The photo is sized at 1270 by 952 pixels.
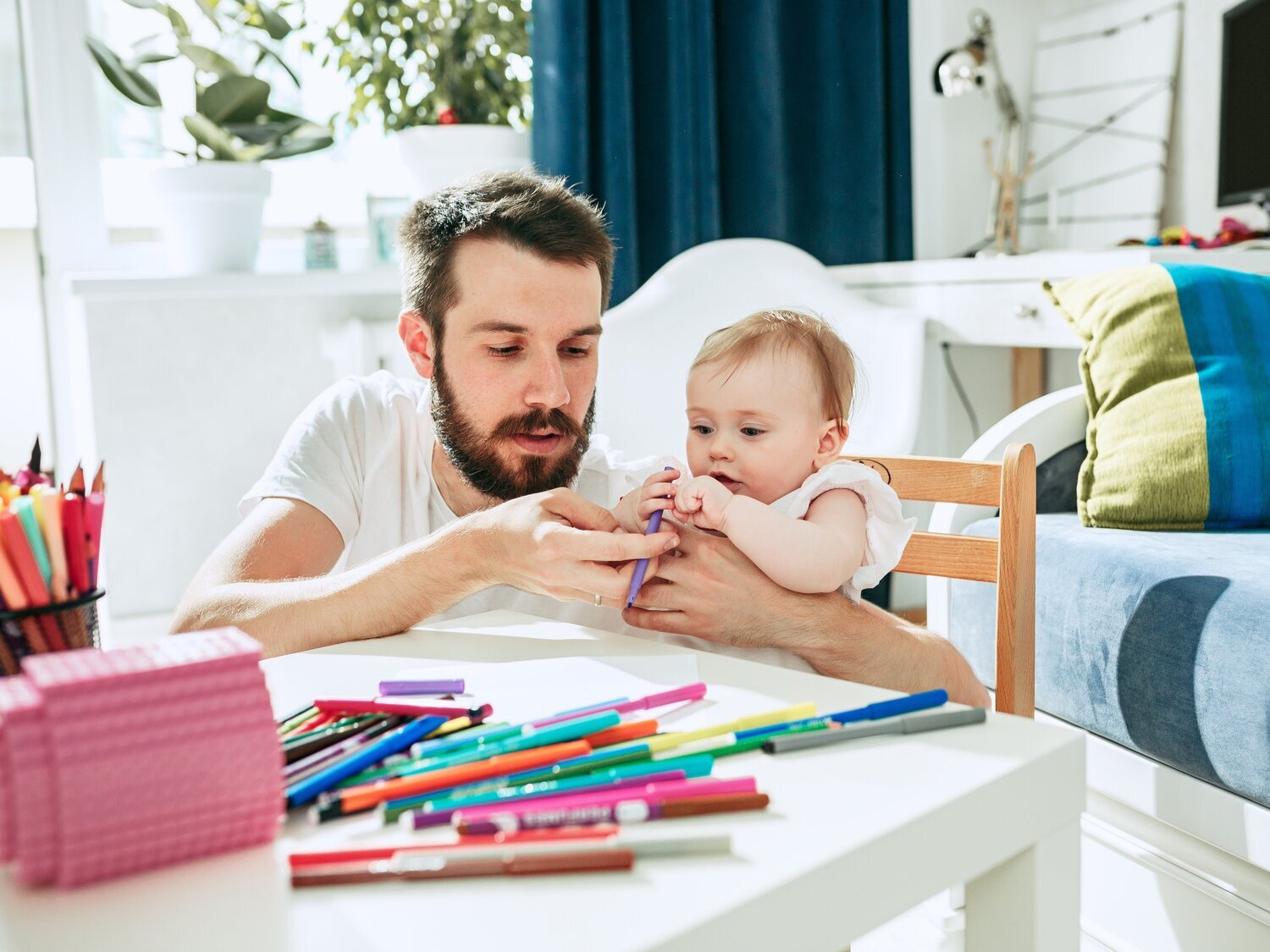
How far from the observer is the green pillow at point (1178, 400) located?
61.6 inches

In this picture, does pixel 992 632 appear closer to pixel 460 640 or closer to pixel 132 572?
pixel 460 640

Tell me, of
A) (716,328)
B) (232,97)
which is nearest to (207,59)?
(232,97)

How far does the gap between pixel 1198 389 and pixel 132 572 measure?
2111 millimetres

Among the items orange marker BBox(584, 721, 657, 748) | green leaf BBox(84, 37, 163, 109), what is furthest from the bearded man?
green leaf BBox(84, 37, 163, 109)

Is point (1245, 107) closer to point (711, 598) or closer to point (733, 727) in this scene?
point (711, 598)

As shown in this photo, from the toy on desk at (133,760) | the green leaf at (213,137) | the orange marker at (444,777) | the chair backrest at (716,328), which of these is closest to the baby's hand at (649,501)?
the orange marker at (444,777)

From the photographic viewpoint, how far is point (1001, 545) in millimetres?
1196

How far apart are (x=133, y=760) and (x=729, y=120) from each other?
2690 mm

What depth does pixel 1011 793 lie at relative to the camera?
56 centimetres

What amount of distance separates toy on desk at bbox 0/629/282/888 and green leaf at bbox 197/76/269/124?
2090mm

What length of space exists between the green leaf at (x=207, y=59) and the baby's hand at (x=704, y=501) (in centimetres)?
175

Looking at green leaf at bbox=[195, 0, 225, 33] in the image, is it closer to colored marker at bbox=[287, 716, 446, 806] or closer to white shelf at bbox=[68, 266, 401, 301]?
white shelf at bbox=[68, 266, 401, 301]

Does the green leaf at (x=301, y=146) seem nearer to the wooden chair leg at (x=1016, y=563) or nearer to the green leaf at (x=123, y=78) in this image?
the green leaf at (x=123, y=78)

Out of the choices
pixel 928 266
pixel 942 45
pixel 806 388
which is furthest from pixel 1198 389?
pixel 942 45
